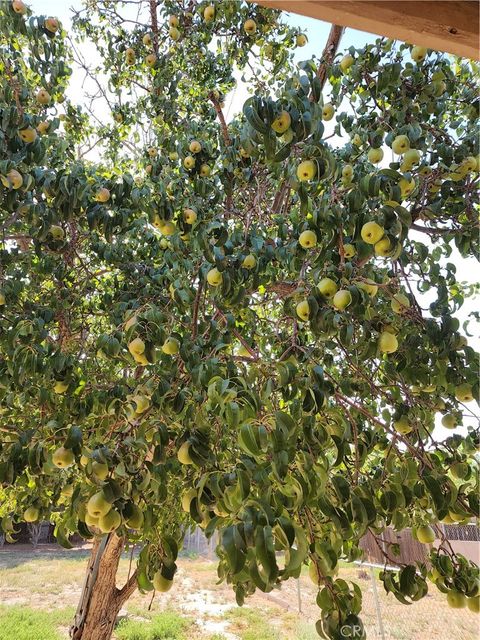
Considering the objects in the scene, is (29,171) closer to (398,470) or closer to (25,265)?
(25,265)

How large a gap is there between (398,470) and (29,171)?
1541 millimetres

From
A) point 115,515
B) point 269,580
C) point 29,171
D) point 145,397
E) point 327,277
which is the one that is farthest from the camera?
point 29,171

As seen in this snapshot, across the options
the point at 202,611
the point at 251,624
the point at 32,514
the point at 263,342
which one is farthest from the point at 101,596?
the point at 202,611

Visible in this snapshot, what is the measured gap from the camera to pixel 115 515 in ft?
3.73

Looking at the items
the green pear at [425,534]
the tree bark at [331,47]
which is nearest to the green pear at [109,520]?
the green pear at [425,534]

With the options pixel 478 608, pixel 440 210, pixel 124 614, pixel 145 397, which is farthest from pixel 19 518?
pixel 124 614

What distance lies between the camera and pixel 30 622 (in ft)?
17.8

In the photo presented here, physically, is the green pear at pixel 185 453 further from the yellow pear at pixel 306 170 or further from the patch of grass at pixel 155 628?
the patch of grass at pixel 155 628

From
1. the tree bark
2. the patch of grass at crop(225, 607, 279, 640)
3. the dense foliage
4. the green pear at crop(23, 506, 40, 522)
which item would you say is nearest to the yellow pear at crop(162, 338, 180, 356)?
the dense foliage

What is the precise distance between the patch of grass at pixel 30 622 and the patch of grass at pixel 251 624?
6.55 ft

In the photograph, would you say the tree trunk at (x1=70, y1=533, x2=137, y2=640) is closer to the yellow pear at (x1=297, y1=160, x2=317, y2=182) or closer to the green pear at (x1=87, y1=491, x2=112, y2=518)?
the green pear at (x1=87, y1=491, x2=112, y2=518)

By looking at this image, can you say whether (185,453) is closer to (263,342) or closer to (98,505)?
(98,505)

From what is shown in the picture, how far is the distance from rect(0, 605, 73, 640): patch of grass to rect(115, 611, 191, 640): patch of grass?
69 cm

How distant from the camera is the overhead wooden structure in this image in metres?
0.66
